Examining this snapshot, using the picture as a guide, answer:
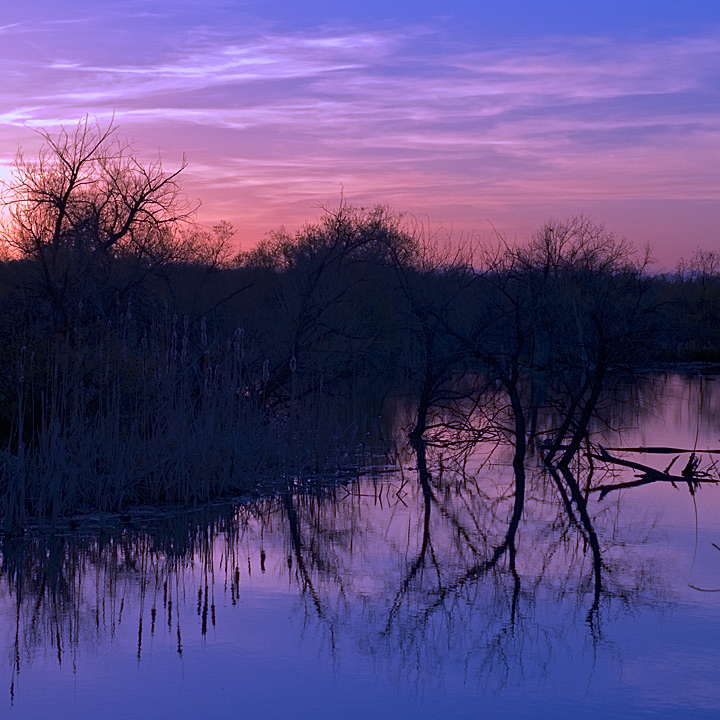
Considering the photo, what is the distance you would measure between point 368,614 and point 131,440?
4089mm

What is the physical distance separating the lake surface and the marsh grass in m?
0.51

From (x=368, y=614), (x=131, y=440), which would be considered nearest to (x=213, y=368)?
(x=131, y=440)

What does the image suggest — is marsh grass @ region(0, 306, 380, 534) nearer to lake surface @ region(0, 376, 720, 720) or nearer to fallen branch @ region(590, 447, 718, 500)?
lake surface @ region(0, 376, 720, 720)

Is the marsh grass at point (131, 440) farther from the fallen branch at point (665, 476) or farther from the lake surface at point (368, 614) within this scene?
the fallen branch at point (665, 476)

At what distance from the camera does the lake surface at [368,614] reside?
15.9 feet

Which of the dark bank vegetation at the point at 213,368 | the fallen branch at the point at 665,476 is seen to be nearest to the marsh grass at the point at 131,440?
the dark bank vegetation at the point at 213,368

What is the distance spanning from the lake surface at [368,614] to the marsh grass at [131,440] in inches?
20.1

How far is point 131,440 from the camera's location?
9594 mm

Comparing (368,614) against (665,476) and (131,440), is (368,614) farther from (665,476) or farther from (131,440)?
(665,476)

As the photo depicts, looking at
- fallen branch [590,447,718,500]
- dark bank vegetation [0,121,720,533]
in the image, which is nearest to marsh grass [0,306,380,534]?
dark bank vegetation [0,121,720,533]

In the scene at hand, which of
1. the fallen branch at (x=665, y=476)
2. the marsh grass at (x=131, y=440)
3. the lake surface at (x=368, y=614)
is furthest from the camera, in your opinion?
the fallen branch at (x=665, y=476)

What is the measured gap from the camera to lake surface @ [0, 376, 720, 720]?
4.85 m

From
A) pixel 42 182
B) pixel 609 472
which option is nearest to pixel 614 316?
pixel 609 472

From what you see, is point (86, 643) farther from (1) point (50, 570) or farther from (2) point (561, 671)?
(2) point (561, 671)
